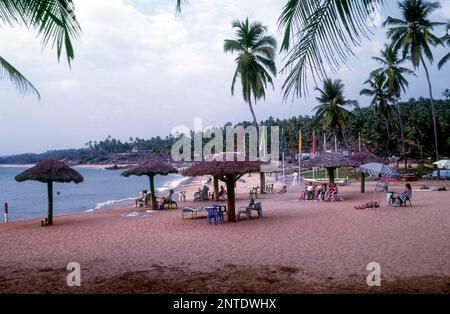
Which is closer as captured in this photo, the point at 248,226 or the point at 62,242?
the point at 62,242

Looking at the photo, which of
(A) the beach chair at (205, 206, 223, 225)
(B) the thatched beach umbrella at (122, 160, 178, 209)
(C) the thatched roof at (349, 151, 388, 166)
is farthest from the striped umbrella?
(B) the thatched beach umbrella at (122, 160, 178, 209)

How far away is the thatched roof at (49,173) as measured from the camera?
13.7 meters

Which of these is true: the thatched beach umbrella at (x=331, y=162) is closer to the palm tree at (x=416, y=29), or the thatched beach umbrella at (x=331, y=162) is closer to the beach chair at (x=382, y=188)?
the beach chair at (x=382, y=188)

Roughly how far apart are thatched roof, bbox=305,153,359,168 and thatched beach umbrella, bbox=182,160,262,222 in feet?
22.5

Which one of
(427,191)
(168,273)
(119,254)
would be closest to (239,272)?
(168,273)

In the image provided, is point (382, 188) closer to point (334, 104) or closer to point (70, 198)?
point (334, 104)

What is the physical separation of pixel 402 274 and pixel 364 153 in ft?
47.7

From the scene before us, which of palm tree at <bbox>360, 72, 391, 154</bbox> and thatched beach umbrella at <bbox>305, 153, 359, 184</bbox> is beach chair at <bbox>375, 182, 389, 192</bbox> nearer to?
→ thatched beach umbrella at <bbox>305, 153, 359, 184</bbox>

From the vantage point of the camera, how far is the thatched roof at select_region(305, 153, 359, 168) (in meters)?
18.6

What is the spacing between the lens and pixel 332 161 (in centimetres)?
1875

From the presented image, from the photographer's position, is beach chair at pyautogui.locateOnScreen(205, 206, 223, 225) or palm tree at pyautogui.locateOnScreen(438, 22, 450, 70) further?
palm tree at pyautogui.locateOnScreen(438, 22, 450, 70)

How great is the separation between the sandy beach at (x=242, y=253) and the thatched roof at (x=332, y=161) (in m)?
4.84

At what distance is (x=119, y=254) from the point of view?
845 centimetres

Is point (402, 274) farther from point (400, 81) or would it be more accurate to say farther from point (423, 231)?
point (400, 81)
